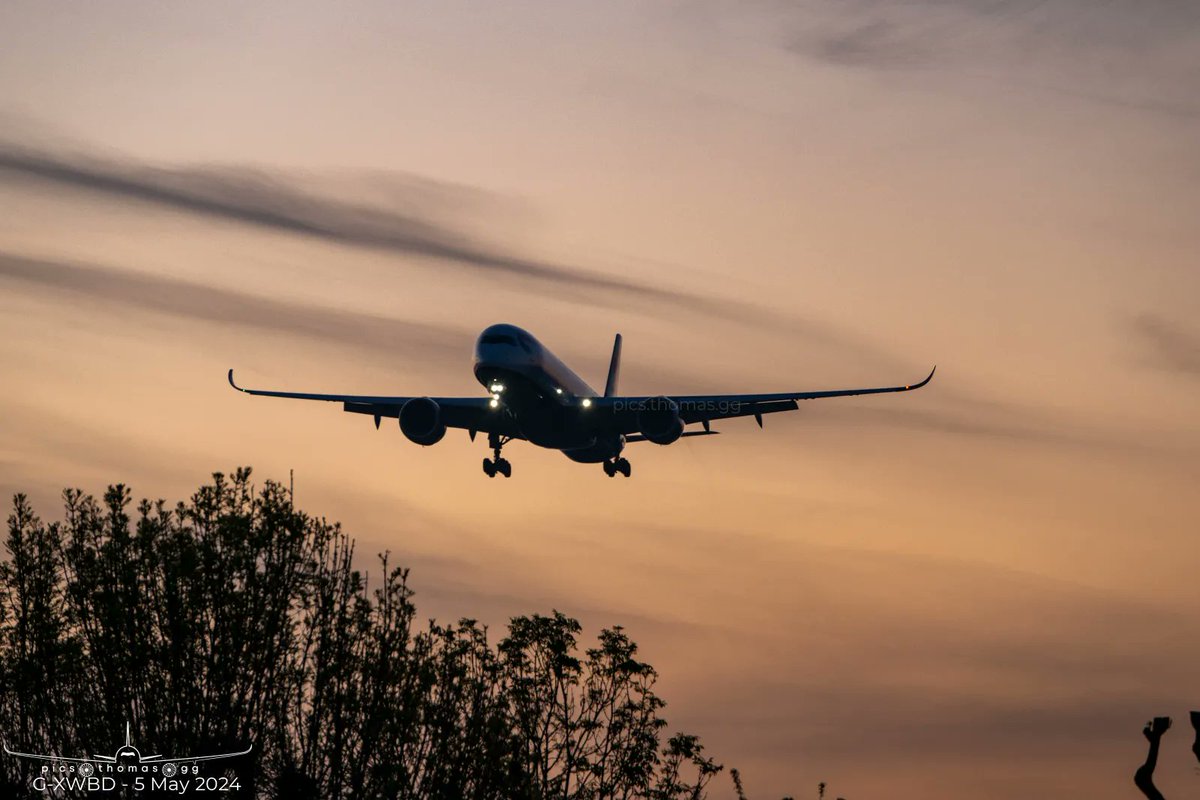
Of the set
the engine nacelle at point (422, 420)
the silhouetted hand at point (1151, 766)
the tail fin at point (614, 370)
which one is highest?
the tail fin at point (614, 370)

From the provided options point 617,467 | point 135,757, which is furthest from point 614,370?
point 135,757

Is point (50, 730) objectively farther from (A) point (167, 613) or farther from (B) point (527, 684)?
(B) point (527, 684)

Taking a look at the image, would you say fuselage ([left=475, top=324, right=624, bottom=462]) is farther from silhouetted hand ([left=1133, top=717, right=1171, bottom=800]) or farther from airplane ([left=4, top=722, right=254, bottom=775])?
silhouetted hand ([left=1133, top=717, right=1171, bottom=800])

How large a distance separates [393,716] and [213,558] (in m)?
5.51

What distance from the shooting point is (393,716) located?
108 feet

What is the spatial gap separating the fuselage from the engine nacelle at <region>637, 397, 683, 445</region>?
2.63m

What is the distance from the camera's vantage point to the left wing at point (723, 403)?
214 feet

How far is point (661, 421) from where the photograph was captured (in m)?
64.9

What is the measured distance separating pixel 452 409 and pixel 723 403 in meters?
12.9

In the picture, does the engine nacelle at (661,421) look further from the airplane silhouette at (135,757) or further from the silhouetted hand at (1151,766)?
the silhouetted hand at (1151,766)

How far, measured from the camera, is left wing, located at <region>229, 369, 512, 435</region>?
66688 millimetres

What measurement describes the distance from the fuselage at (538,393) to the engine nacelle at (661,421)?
8.62 feet

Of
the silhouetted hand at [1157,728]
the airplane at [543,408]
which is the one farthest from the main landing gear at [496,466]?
the silhouetted hand at [1157,728]

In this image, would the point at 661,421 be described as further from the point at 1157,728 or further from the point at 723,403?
the point at 1157,728
